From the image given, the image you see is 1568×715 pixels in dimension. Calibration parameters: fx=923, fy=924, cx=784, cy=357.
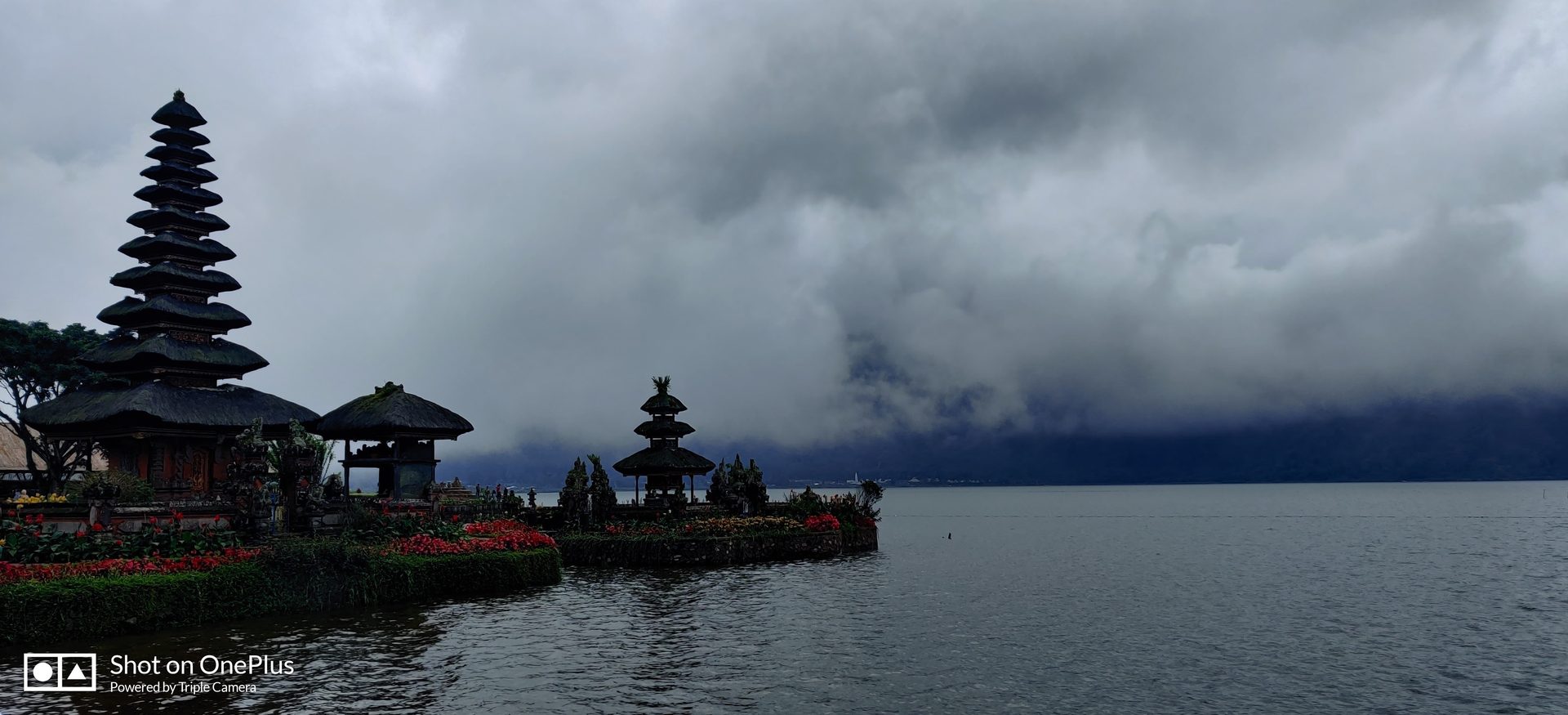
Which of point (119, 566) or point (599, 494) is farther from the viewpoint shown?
point (599, 494)

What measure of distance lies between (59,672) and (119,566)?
20.0 feet

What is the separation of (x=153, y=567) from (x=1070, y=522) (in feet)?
455

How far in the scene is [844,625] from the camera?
1237 inches

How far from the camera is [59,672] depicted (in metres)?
20.8

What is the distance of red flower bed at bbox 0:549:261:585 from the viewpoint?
24188mm

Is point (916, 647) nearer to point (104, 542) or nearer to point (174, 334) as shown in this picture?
point (104, 542)

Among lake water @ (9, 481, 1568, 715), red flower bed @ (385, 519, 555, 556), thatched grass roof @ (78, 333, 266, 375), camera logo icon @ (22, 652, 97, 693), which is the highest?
thatched grass roof @ (78, 333, 266, 375)

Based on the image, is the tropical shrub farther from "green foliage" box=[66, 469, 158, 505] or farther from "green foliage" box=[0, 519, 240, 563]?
"green foliage" box=[66, 469, 158, 505]

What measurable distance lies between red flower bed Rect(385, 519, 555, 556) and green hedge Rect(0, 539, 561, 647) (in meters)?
0.49

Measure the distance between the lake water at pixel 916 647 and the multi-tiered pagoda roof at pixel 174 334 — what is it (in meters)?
21.5

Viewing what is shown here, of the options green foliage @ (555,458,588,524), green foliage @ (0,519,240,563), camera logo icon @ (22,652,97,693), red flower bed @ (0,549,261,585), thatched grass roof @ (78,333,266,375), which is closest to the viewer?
camera logo icon @ (22,652,97,693)

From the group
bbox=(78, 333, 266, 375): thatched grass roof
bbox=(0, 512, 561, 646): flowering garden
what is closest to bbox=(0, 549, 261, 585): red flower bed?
bbox=(0, 512, 561, 646): flowering garden

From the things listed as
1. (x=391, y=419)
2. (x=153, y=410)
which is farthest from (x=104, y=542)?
(x=153, y=410)

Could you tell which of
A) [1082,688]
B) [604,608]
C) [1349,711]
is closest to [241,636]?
[604,608]
